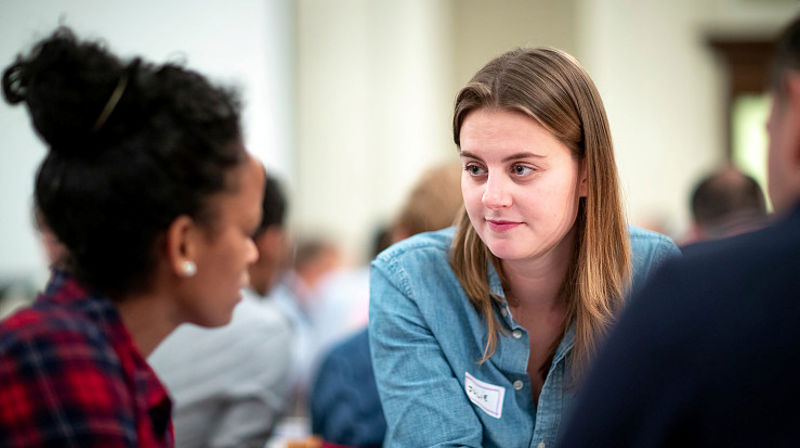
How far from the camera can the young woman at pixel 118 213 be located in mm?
967

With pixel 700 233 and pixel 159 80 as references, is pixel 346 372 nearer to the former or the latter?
pixel 159 80

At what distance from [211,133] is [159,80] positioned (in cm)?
11

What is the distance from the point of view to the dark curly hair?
1019 mm

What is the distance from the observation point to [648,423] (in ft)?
2.50

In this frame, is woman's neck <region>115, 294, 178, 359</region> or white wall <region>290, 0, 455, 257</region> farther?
white wall <region>290, 0, 455, 257</region>

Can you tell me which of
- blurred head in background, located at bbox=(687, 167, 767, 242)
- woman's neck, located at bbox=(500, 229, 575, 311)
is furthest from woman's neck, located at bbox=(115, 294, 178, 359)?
blurred head in background, located at bbox=(687, 167, 767, 242)

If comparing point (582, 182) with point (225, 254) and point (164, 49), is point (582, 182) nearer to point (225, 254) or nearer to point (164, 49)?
point (225, 254)

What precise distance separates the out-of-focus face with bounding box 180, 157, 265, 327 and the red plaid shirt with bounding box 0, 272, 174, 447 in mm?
126

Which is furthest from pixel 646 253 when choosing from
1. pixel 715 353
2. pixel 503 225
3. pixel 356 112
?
pixel 356 112

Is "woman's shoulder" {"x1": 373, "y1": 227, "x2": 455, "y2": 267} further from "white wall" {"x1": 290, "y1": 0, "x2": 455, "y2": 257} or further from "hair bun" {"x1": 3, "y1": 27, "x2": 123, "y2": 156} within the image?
"white wall" {"x1": 290, "y1": 0, "x2": 455, "y2": 257}

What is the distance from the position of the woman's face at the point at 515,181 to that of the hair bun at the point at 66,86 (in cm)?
69

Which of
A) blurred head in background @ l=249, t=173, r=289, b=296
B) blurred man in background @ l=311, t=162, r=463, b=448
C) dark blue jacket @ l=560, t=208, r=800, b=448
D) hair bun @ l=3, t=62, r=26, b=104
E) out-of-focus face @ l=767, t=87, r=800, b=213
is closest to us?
dark blue jacket @ l=560, t=208, r=800, b=448

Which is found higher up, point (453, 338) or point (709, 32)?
point (709, 32)

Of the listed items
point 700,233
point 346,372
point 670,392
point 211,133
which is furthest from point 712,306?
point 700,233
